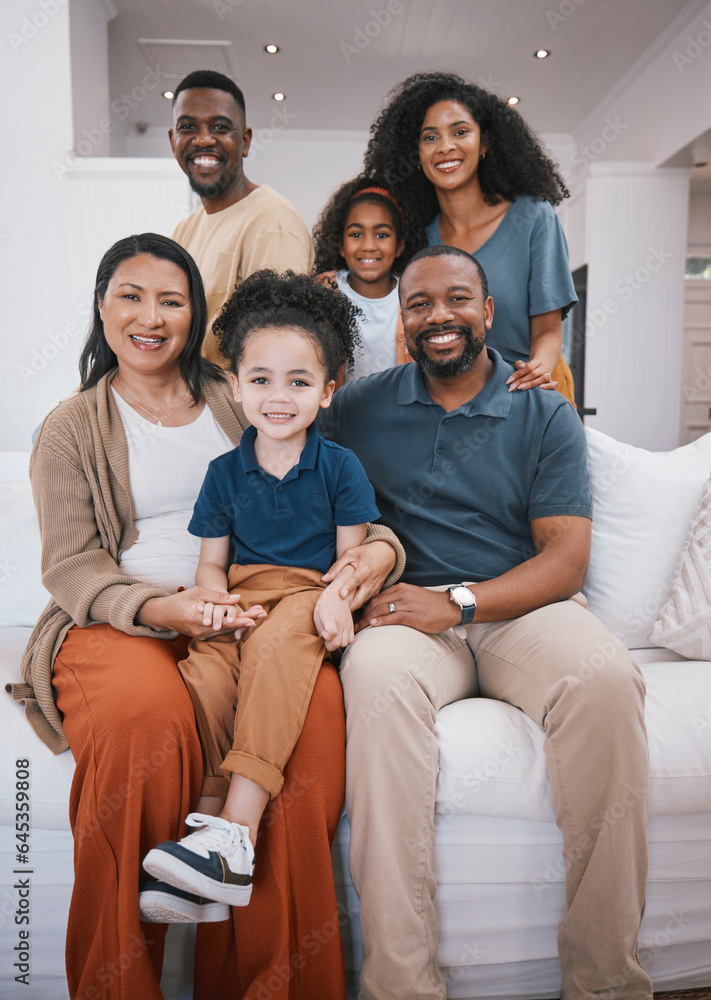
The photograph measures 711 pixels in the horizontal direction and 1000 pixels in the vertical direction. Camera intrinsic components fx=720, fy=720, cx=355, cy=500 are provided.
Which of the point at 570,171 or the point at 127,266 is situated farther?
the point at 570,171

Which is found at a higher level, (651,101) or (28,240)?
(651,101)

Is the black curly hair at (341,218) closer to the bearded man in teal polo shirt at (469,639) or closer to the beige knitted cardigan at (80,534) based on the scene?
the bearded man in teal polo shirt at (469,639)

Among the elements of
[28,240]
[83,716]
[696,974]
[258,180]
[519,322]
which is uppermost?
[258,180]

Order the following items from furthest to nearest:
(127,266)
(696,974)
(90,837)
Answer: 1. (127,266)
2. (696,974)
3. (90,837)

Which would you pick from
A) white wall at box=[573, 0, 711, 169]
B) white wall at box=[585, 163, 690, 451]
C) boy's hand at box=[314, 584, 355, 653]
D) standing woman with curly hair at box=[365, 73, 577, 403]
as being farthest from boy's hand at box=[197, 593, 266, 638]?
white wall at box=[573, 0, 711, 169]

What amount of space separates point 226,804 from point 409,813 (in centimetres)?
30

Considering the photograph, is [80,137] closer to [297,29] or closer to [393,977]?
[297,29]

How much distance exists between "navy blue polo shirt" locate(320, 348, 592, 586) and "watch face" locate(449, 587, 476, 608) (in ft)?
0.42

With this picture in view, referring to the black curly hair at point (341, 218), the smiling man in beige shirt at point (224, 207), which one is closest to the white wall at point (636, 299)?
the black curly hair at point (341, 218)

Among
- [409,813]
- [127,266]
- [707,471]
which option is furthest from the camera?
[707,471]

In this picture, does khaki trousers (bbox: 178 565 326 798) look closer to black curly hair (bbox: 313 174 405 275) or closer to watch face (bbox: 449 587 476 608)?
watch face (bbox: 449 587 476 608)

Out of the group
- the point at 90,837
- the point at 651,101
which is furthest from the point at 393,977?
the point at 651,101

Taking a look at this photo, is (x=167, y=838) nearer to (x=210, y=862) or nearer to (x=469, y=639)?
(x=210, y=862)

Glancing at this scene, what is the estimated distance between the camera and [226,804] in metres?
1.15
